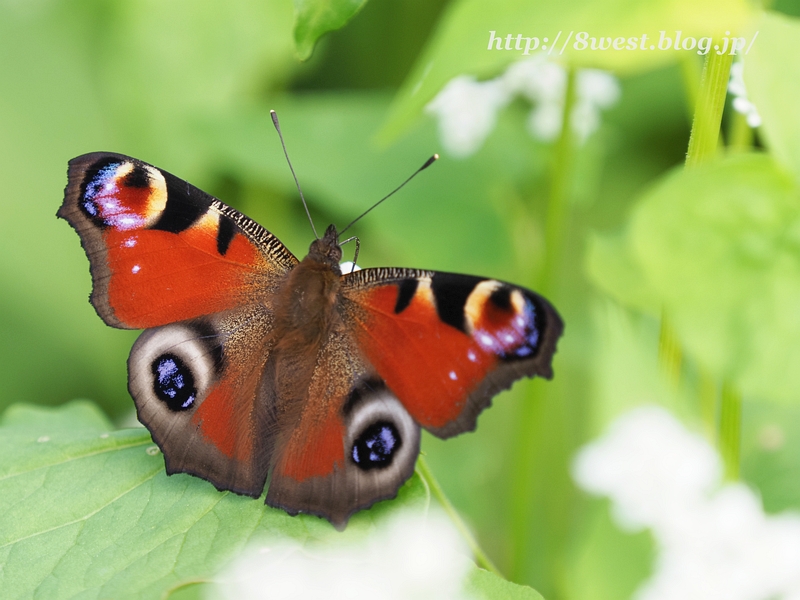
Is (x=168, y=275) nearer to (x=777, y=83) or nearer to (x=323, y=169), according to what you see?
(x=777, y=83)

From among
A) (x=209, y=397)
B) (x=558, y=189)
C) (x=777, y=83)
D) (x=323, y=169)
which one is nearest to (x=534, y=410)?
(x=558, y=189)

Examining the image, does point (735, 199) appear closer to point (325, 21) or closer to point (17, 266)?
point (325, 21)

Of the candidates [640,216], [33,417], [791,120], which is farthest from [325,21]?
[33,417]

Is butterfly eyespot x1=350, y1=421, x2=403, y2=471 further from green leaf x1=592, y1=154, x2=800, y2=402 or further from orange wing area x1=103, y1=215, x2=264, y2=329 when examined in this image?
green leaf x1=592, y1=154, x2=800, y2=402

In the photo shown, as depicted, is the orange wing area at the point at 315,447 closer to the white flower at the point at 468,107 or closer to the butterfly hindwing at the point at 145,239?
the butterfly hindwing at the point at 145,239

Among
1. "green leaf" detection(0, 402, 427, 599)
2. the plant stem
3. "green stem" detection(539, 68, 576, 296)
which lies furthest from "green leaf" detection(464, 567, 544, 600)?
"green stem" detection(539, 68, 576, 296)

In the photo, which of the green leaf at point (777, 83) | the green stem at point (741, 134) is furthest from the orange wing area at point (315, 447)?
the green stem at point (741, 134)
